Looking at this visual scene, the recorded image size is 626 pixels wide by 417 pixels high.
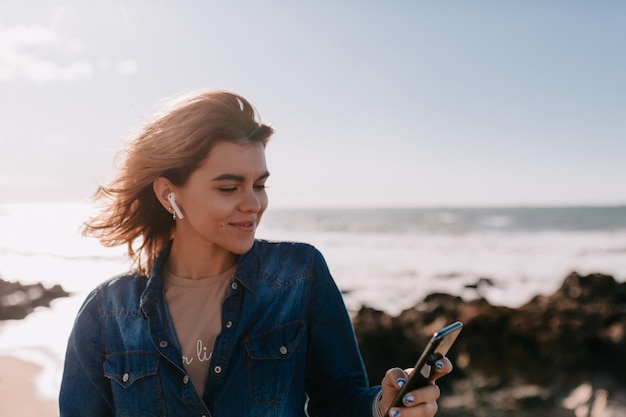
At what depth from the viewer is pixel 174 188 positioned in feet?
9.05

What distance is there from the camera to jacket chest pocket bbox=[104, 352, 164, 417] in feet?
8.20

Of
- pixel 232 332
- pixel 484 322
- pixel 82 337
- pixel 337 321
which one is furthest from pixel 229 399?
pixel 484 322

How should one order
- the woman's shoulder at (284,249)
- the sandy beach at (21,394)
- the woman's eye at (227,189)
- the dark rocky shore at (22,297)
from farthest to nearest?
the dark rocky shore at (22,297), the sandy beach at (21,394), the woman's shoulder at (284,249), the woman's eye at (227,189)

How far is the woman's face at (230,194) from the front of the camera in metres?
2.53

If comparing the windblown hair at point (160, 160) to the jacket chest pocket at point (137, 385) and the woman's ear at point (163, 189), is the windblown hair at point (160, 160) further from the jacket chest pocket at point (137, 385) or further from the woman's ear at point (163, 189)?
the jacket chest pocket at point (137, 385)

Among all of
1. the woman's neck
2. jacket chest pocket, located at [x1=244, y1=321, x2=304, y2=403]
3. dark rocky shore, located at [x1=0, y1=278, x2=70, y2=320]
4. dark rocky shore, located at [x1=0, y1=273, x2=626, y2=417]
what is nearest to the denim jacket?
jacket chest pocket, located at [x1=244, y1=321, x2=304, y2=403]

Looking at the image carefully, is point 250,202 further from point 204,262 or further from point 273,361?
point 273,361

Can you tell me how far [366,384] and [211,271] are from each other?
835 millimetres

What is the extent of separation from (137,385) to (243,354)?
1.49 feet

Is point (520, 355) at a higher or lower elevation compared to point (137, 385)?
lower

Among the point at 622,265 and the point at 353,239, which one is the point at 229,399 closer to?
the point at 622,265

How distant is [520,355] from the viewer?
805 centimetres

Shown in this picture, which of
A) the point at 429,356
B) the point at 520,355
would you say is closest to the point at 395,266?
the point at 520,355

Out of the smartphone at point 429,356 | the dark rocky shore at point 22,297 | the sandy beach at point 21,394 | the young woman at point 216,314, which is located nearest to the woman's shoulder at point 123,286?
the young woman at point 216,314
